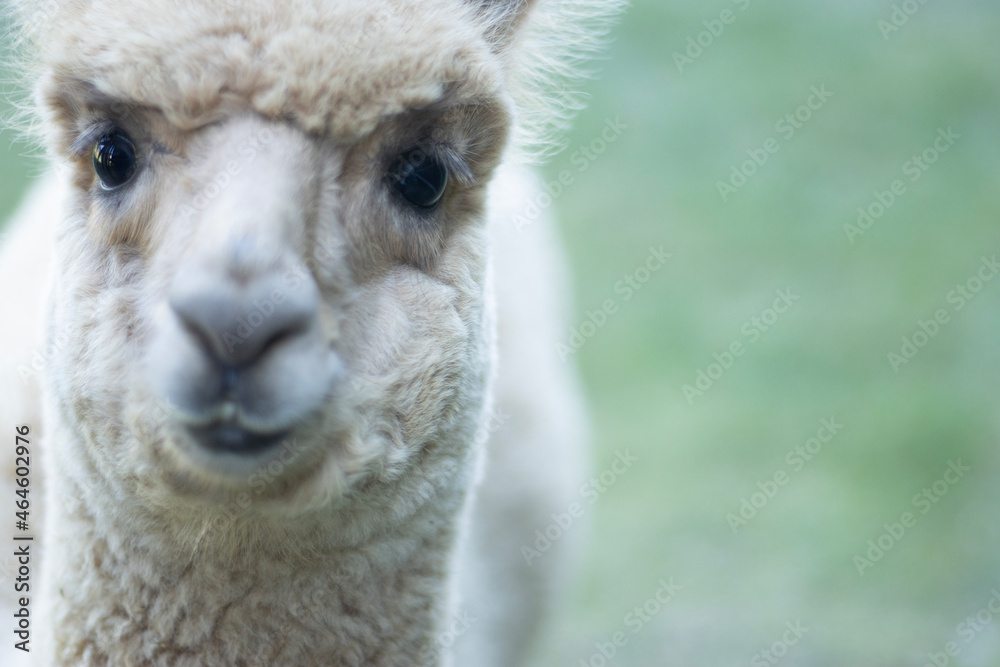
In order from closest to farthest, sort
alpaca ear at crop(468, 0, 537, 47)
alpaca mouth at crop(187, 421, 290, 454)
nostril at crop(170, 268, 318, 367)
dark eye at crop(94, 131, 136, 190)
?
nostril at crop(170, 268, 318, 367), alpaca mouth at crop(187, 421, 290, 454), dark eye at crop(94, 131, 136, 190), alpaca ear at crop(468, 0, 537, 47)

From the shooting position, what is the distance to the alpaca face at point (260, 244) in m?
1.60

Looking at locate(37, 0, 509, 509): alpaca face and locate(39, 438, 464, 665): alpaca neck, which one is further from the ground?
locate(37, 0, 509, 509): alpaca face

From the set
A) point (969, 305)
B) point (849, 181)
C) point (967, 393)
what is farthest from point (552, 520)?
point (849, 181)

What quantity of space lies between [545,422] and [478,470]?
1914mm

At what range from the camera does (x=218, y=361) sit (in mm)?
1563

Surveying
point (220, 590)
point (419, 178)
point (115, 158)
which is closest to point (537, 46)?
point (419, 178)

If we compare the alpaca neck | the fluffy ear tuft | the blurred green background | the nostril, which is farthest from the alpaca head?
the blurred green background

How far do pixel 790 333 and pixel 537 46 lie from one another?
20.0 feet

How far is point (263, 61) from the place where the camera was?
173 centimetres

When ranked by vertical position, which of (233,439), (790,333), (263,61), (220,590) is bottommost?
(790,333)

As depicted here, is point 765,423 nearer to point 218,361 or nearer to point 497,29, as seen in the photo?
point 497,29

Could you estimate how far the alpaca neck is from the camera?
1934 millimetres

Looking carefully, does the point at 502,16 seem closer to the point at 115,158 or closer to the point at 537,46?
the point at 537,46

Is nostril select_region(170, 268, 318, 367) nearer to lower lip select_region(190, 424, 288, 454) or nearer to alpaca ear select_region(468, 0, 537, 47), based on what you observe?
lower lip select_region(190, 424, 288, 454)
